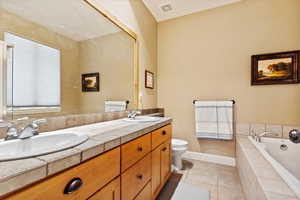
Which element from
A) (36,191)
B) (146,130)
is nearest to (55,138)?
(36,191)

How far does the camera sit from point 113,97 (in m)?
1.66

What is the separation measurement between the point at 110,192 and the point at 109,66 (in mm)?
1262

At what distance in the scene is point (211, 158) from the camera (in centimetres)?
235

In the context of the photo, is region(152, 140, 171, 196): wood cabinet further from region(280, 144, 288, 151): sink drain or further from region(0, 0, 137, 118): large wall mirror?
region(280, 144, 288, 151): sink drain

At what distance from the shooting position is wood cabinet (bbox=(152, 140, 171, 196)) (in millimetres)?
1306

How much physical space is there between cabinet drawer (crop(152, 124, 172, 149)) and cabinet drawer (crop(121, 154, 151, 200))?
157 mm

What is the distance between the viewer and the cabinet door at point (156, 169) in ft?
4.22

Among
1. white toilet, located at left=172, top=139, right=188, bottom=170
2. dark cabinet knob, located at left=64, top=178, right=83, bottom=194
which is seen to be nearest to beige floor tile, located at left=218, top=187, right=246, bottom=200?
white toilet, located at left=172, top=139, right=188, bottom=170

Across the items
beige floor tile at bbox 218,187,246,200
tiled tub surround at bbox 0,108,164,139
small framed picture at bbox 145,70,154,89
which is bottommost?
beige floor tile at bbox 218,187,246,200

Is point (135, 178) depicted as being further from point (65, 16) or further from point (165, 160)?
point (65, 16)

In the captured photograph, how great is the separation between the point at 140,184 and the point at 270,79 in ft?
7.30

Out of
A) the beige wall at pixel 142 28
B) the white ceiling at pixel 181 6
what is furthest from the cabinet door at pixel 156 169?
the white ceiling at pixel 181 6

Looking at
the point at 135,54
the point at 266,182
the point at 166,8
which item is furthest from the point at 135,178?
the point at 166,8

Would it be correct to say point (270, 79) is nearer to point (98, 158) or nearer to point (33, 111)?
point (98, 158)
